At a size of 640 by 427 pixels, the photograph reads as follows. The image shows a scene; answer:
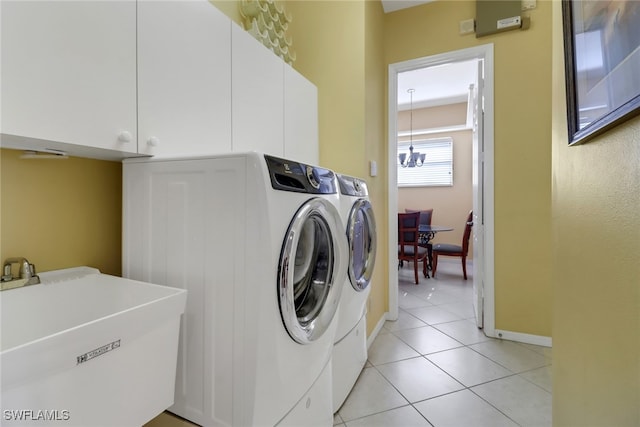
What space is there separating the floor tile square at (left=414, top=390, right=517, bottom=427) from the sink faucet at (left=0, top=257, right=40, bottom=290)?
1.75m

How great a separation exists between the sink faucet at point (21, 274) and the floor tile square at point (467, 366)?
212cm

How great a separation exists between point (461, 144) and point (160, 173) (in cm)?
533

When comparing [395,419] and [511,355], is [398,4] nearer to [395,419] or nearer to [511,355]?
[511,355]

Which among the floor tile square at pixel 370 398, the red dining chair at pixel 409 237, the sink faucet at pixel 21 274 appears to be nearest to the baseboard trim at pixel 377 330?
the floor tile square at pixel 370 398

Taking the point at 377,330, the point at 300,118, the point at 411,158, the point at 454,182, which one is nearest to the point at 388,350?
the point at 377,330

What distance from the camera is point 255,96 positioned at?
157 centimetres

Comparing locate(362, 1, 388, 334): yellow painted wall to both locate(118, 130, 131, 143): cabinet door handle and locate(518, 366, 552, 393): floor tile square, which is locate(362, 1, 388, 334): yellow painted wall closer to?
locate(518, 366, 552, 393): floor tile square

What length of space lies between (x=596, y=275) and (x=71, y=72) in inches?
59.1

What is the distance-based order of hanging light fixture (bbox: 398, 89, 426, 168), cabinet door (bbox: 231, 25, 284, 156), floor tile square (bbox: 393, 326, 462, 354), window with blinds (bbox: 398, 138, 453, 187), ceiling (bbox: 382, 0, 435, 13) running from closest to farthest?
cabinet door (bbox: 231, 25, 284, 156) < floor tile square (bbox: 393, 326, 462, 354) < ceiling (bbox: 382, 0, 435, 13) < hanging light fixture (bbox: 398, 89, 426, 168) < window with blinds (bbox: 398, 138, 453, 187)

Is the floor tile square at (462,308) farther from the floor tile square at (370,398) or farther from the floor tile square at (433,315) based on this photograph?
the floor tile square at (370,398)

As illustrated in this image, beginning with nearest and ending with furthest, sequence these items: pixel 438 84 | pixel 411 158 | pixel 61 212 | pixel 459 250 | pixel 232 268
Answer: pixel 232 268 → pixel 61 212 → pixel 459 250 → pixel 438 84 → pixel 411 158

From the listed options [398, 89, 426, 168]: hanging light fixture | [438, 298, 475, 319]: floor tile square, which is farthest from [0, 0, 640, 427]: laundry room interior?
[398, 89, 426, 168]: hanging light fixture

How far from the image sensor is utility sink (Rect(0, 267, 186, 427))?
0.56 metres

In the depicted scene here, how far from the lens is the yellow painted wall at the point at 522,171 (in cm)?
223
